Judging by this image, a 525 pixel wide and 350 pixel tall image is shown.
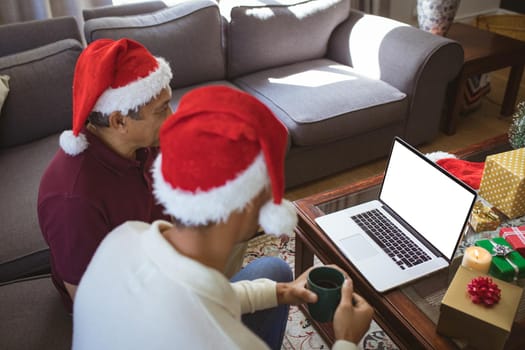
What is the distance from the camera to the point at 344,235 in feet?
4.71

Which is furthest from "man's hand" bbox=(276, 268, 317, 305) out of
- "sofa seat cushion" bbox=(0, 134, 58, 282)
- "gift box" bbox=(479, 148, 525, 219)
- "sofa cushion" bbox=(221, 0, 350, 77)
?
"sofa cushion" bbox=(221, 0, 350, 77)

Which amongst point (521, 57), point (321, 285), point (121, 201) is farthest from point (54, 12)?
point (521, 57)

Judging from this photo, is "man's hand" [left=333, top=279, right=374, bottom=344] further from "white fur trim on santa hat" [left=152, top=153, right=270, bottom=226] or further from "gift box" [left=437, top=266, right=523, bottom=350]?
"white fur trim on santa hat" [left=152, top=153, right=270, bottom=226]

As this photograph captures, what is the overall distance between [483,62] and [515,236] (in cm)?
171

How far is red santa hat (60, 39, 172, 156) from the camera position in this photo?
115cm

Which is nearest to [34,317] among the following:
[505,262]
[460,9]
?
[505,262]

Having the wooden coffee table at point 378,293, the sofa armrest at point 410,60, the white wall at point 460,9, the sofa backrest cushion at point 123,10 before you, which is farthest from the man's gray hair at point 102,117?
the white wall at point 460,9

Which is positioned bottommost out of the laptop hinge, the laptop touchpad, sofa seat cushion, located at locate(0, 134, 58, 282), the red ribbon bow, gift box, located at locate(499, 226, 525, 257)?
sofa seat cushion, located at locate(0, 134, 58, 282)

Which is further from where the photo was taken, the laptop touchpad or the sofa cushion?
the sofa cushion

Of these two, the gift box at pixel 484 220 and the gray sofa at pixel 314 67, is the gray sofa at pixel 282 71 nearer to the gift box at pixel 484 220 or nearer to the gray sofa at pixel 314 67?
the gray sofa at pixel 314 67

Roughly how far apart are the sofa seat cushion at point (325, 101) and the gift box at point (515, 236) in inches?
A: 40.0

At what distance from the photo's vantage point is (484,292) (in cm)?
106

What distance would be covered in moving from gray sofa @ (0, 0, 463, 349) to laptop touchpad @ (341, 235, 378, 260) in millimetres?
866

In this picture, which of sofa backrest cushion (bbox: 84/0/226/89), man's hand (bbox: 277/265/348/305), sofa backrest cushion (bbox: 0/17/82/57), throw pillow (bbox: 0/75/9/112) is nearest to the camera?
man's hand (bbox: 277/265/348/305)
